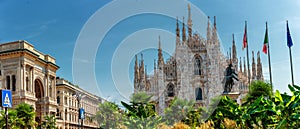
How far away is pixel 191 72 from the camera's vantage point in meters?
61.8

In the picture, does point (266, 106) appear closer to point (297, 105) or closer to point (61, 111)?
point (297, 105)

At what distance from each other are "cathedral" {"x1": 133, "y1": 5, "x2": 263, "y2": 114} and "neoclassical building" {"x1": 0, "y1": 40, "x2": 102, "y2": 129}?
42.0ft

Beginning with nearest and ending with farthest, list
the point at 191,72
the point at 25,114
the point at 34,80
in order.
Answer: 1. the point at 25,114
2. the point at 34,80
3. the point at 191,72

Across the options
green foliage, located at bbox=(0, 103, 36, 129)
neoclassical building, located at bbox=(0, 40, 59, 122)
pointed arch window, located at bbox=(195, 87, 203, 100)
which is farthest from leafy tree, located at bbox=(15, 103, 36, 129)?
pointed arch window, located at bbox=(195, 87, 203, 100)

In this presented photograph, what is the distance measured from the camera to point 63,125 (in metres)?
59.4

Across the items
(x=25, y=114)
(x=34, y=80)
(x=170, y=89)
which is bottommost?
(x=25, y=114)

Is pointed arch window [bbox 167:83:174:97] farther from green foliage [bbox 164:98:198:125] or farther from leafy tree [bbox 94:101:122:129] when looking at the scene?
leafy tree [bbox 94:101:122:129]

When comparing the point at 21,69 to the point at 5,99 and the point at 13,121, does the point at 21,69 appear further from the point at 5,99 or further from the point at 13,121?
the point at 5,99

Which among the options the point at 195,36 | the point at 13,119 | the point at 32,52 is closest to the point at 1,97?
the point at 13,119

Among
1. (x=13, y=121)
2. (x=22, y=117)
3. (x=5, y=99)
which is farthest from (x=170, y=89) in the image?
(x=5, y=99)

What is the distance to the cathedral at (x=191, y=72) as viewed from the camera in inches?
2372

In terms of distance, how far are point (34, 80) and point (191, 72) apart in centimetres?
2683

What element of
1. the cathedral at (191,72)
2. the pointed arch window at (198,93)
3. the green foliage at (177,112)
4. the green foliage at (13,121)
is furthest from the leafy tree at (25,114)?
the pointed arch window at (198,93)

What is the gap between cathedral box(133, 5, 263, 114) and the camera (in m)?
60.2
